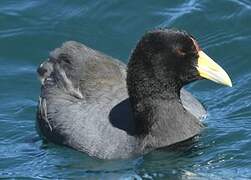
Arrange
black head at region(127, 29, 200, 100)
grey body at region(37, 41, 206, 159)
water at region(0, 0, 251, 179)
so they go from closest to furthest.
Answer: black head at region(127, 29, 200, 100), water at region(0, 0, 251, 179), grey body at region(37, 41, 206, 159)

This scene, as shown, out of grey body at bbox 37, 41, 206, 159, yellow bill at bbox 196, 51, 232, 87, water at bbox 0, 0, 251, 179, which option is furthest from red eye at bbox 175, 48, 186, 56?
water at bbox 0, 0, 251, 179

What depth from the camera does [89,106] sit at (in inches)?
458

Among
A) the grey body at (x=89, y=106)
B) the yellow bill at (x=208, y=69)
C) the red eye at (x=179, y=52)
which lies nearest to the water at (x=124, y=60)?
the grey body at (x=89, y=106)

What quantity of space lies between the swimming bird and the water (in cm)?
18

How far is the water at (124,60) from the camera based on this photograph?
437 inches

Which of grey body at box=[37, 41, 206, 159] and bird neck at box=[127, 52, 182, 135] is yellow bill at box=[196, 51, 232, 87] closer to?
bird neck at box=[127, 52, 182, 135]

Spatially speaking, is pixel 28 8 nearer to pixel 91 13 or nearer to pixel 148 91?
pixel 91 13

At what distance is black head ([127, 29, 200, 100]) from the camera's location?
1094cm

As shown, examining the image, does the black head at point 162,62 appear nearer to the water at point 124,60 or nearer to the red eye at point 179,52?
the red eye at point 179,52

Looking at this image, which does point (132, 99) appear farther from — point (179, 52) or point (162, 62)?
point (179, 52)

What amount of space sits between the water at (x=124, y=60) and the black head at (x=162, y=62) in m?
0.74

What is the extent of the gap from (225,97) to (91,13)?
10.2 ft

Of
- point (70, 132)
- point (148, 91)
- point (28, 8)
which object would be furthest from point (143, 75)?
point (28, 8)

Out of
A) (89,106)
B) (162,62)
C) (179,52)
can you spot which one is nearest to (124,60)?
(89,106)
